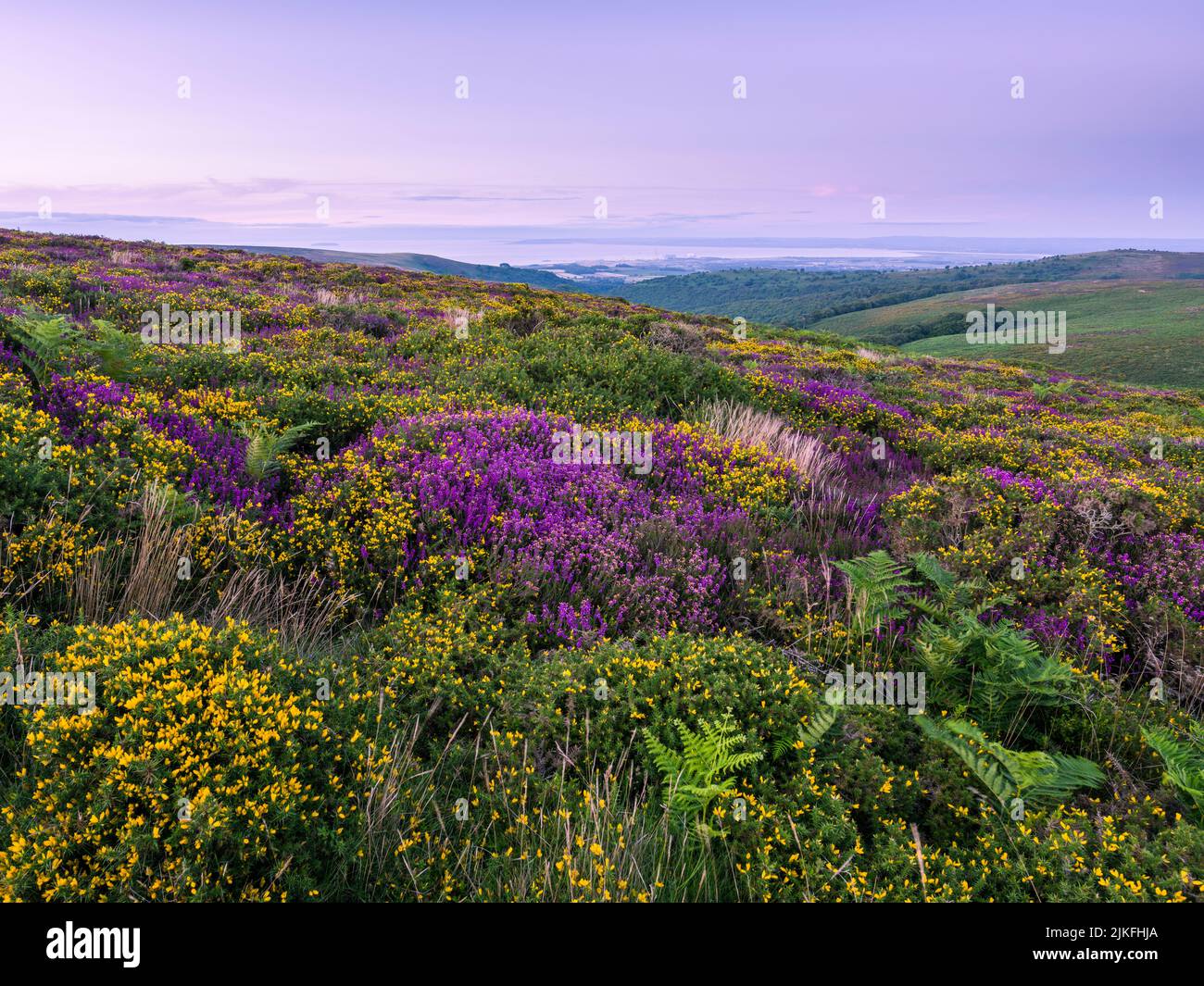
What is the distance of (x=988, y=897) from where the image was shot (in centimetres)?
269

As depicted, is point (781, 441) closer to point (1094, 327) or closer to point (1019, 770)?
point (1019, 770)

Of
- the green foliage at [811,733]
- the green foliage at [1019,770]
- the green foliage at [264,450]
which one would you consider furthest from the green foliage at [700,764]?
the green foliage at [264,450]

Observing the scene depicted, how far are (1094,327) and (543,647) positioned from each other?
339 feet

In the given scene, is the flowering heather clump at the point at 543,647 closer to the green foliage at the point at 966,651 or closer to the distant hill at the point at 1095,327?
the green foliage at the point at 966,651

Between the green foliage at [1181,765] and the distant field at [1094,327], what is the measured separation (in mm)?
56108

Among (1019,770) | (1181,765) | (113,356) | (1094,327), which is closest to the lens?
(1019,770)

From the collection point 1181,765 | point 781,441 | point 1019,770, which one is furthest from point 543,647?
point 781,441

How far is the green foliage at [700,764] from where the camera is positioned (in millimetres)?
2975

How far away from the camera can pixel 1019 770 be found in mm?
3049

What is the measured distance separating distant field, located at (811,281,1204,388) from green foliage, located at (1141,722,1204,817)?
5611 cm

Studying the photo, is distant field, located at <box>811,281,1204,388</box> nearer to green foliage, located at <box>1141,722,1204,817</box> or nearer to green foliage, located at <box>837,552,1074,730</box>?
green foliage, located at <box>837,552,1074,730</box>

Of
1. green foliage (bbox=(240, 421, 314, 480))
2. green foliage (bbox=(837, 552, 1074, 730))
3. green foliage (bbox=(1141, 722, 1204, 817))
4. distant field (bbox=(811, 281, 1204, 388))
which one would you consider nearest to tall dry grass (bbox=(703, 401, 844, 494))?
green foliage (bbox=(837, 552, 1074, 730))

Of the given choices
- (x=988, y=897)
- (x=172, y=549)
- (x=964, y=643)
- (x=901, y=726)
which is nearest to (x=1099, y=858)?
(x=988, y=897)

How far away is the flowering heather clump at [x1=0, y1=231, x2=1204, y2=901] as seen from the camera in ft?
8.52
